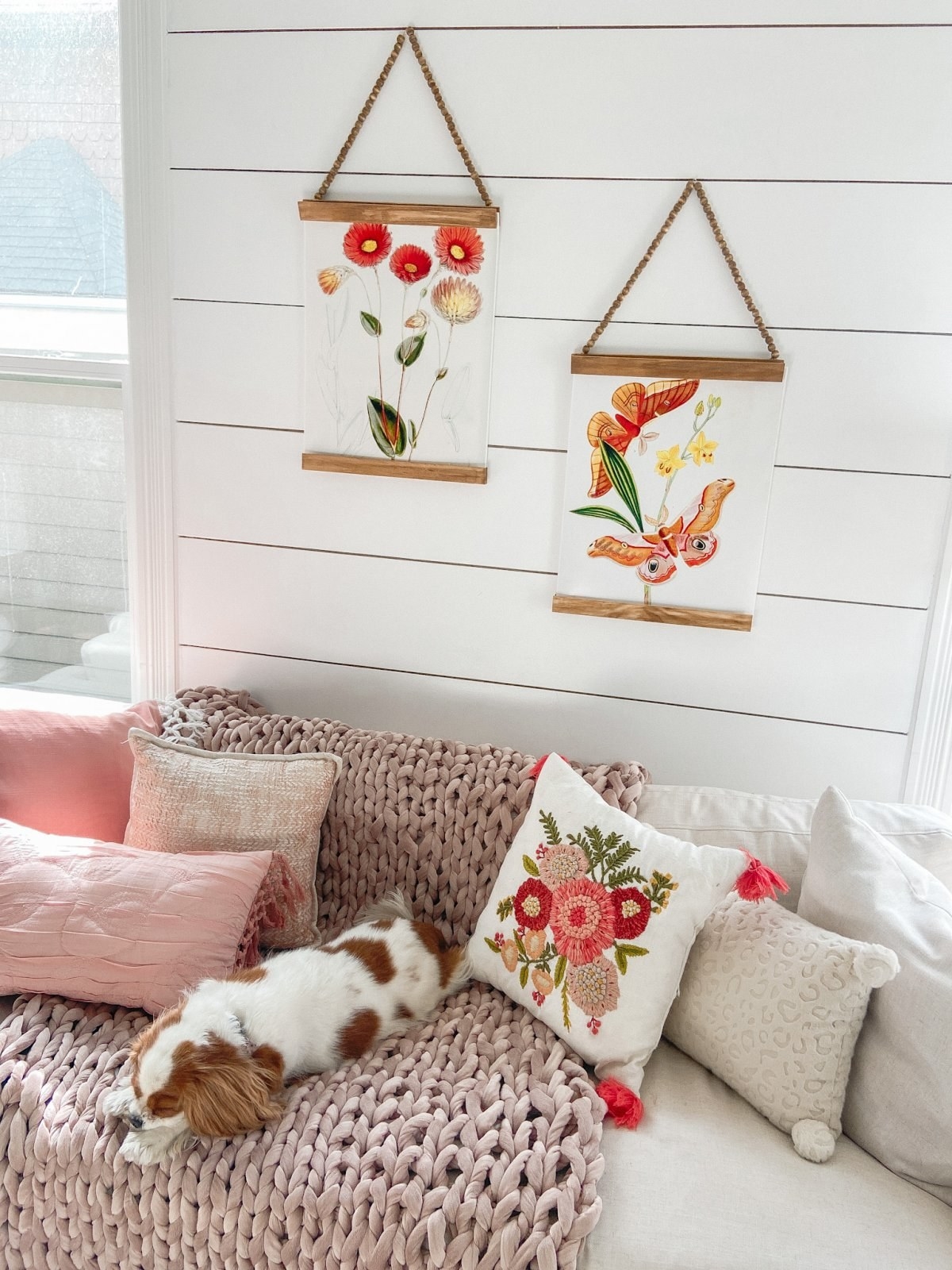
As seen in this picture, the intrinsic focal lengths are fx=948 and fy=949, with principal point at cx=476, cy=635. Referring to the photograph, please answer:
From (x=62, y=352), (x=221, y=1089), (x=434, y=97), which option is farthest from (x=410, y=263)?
(x=221, y=1089)

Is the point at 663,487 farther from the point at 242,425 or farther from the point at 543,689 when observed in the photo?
the point at 242,425

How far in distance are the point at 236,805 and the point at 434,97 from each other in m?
1.22

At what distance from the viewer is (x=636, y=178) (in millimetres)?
1555

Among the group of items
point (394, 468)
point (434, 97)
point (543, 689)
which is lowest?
point (543, 689)

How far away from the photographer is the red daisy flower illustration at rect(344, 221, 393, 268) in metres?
1.64

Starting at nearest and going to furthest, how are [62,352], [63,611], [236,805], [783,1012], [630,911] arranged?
[783,1012] < [630,911] < [236,805] < [62,352] < [63,611]

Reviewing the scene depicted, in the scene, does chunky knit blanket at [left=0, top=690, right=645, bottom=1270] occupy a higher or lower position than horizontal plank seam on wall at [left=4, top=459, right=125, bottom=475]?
lower

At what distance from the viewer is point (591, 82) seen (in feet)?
5.05

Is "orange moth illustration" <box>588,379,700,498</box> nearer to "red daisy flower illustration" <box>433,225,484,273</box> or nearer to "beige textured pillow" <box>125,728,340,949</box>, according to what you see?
"red daisy flower illustration" <box>433,225,484,273</box>

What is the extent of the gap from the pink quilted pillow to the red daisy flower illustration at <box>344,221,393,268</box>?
3.39 ft

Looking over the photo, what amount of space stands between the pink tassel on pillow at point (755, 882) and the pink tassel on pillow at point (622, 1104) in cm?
30

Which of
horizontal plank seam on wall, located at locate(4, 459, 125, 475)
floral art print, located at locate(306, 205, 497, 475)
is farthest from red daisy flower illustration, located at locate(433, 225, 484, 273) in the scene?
horizontal plank seam on wall, located at locate(4, 459, 125, 475)

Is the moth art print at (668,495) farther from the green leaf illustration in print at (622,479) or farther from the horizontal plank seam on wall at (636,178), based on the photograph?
the horizontal plank seam on wall at (636,178)

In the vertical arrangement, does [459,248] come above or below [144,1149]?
above
